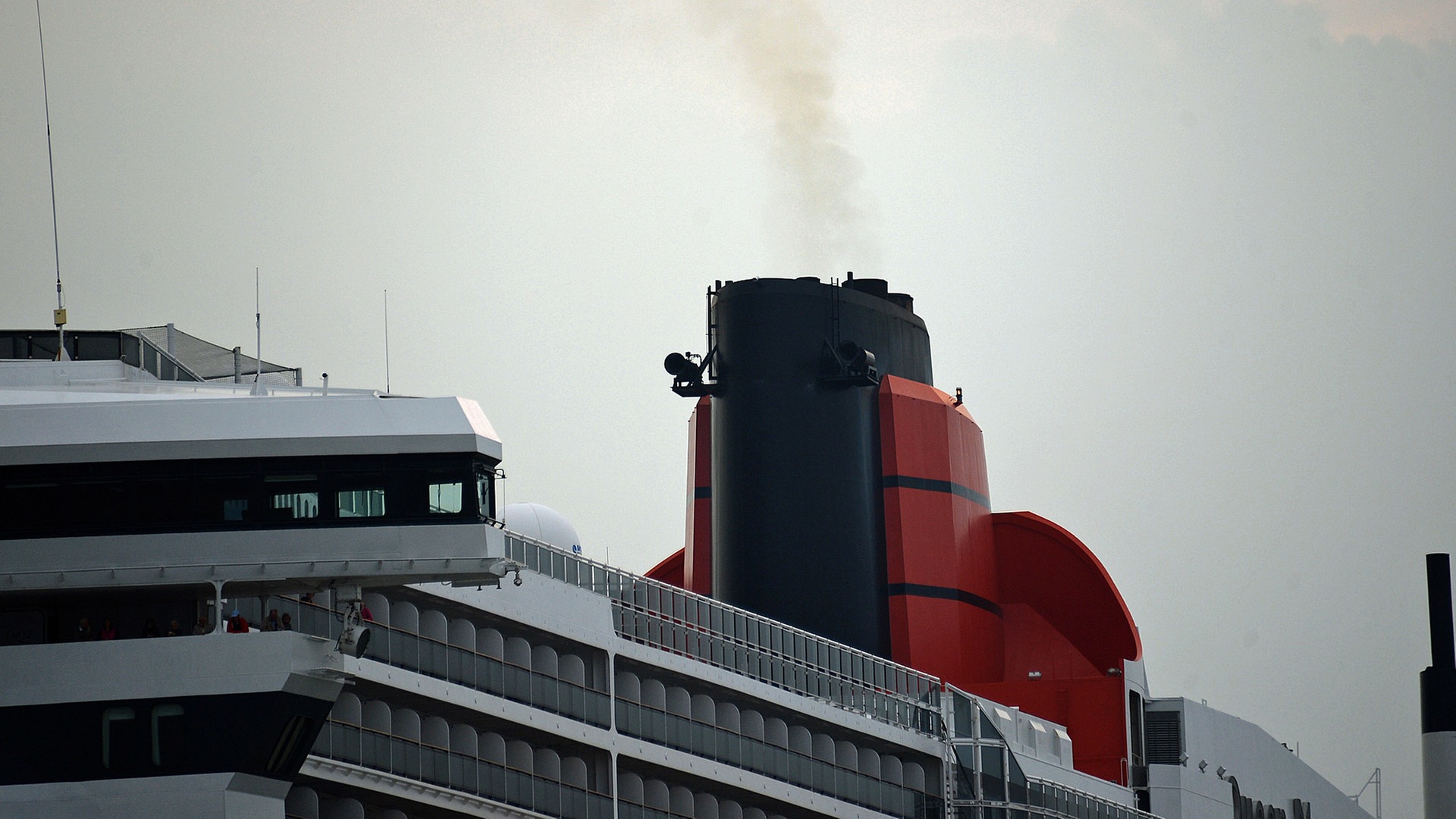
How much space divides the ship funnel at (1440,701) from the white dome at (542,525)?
107 ft

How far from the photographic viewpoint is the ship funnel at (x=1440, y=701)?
68.9 metres

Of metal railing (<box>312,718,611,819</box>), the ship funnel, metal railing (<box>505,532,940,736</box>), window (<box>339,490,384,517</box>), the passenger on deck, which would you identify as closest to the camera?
the passenger on deck

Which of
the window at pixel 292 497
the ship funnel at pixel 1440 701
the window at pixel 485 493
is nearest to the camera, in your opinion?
the window at pixel 292 497

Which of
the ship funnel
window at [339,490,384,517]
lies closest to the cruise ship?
window at [339,490,384,517]

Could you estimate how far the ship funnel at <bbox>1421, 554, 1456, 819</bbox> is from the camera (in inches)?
2712

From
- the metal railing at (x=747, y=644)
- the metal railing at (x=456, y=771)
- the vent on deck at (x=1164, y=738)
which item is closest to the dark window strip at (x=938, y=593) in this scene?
the metal railing at (x=747, y=644)

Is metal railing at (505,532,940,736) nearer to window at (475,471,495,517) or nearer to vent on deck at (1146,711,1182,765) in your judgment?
window at (475,471,495,517)

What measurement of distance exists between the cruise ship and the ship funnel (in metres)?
13.1

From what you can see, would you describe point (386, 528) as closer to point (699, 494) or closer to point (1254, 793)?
point (699, 494)

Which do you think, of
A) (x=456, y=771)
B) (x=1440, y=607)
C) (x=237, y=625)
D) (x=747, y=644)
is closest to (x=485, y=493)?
(x=237, y=625)

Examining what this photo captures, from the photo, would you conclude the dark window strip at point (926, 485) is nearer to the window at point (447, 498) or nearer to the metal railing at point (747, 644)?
the metal railing at point (747, 644)

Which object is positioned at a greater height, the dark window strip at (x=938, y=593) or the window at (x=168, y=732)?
the dark window strip at (x=938, y=593)

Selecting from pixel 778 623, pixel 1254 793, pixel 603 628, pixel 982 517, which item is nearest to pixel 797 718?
pixel 778 623

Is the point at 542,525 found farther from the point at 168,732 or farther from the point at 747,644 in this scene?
the point at 168,732
